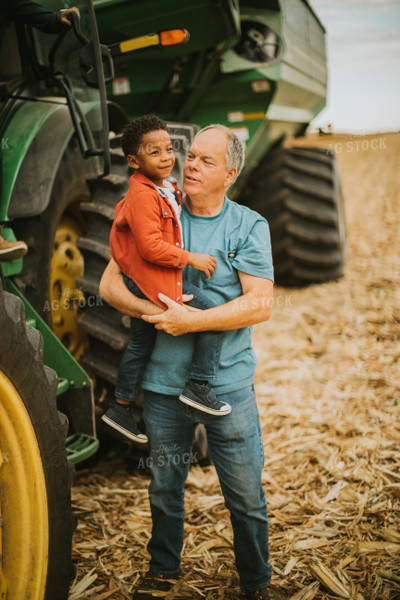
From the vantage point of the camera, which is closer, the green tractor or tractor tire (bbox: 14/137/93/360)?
the green tractor

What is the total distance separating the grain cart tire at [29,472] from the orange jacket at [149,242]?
41cm

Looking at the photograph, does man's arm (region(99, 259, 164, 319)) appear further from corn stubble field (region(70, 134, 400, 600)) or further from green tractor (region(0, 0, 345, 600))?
corn stubble field (region(70, 134, 400, 600))

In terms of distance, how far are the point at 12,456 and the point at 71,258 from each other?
140cm

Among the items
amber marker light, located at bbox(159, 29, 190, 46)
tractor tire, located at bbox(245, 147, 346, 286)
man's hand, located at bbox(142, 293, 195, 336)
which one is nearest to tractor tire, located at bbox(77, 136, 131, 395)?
amber marker light, located at bbox(159, 29, 190, 46)

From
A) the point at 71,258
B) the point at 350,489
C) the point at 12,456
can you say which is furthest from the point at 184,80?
the point at 12,456

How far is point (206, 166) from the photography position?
212 centimetres

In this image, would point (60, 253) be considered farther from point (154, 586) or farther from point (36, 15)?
point (154, 586)

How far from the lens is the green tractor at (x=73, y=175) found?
189 cm

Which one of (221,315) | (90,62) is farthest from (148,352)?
(90,62)

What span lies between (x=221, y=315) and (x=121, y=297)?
387 millimetres

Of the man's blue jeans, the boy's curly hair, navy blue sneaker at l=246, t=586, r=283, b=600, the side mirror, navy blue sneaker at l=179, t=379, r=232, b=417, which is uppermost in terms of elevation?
the side mirror

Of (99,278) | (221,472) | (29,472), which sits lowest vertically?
(221,472)

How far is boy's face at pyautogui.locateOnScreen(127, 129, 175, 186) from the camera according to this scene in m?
1.97

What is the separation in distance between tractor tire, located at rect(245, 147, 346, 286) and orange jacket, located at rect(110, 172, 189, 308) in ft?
13.3
